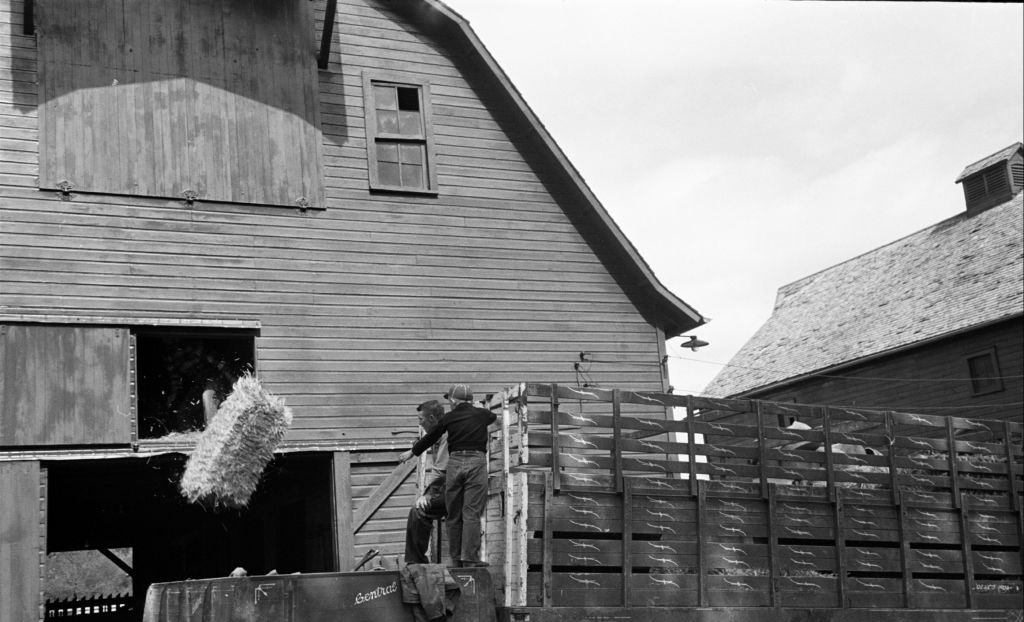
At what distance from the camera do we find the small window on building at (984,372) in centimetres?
2766

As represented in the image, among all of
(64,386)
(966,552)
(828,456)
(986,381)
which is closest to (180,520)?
(64,386)

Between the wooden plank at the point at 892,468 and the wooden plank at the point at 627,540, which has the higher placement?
the wooden plank at the point at 892,468

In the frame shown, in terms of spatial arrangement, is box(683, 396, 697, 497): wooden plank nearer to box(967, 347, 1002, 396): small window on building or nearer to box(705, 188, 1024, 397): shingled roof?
box(705, 188, 1024, 397): shingled roof

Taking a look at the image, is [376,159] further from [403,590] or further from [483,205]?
[403,590]

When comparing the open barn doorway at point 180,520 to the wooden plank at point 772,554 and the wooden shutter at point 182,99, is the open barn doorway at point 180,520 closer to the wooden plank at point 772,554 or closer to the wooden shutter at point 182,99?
the wooden shutter at point 182,99

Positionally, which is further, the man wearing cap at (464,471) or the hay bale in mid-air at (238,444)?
the hay bale in mid-air at (238,444)

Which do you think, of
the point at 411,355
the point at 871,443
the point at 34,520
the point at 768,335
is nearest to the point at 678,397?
the point at 871,443

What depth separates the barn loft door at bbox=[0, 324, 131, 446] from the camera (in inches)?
525

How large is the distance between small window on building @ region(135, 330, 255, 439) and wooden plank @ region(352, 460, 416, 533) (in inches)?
111

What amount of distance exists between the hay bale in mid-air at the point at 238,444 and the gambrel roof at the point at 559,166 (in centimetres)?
616

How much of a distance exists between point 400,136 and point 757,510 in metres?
8.05

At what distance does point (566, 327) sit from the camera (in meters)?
16.8

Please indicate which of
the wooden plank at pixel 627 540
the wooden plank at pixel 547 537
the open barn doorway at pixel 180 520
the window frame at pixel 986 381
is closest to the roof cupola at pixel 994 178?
the window frame at pixel 986 381

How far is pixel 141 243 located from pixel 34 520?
3.70 metres
